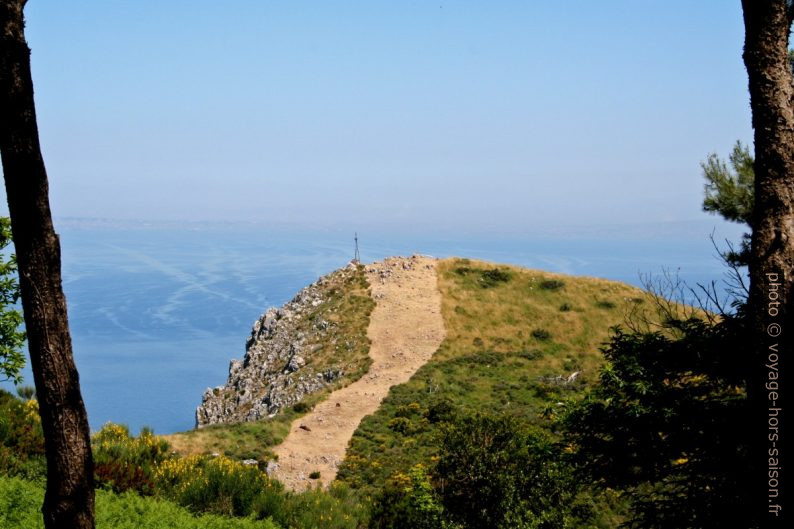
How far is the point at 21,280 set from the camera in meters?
5.84

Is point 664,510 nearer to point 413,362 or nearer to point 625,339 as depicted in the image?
point 625,339

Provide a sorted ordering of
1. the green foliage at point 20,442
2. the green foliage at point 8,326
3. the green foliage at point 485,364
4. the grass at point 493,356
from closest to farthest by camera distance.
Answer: the green foliage at point 20,442
the green foliage at point 8,326
the green foliage at point 485,364
the grass at point 493,356

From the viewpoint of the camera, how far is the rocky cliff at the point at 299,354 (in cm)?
4228

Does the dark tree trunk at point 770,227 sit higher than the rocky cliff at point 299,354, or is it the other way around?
the dark tree trunk at point 770,227

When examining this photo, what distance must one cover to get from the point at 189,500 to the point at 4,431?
14.0ft

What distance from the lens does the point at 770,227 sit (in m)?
6.61

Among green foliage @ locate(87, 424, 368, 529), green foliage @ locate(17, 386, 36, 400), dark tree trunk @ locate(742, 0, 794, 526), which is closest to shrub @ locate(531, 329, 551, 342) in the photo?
green foliage @ locate(87, 424, 368, 529)

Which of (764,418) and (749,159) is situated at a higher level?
(749,159)

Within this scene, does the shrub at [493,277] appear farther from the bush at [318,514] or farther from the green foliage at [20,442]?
the green foliage at [20,442]

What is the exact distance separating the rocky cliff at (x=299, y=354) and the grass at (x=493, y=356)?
237 inches

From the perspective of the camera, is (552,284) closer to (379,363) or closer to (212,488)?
(379,363)

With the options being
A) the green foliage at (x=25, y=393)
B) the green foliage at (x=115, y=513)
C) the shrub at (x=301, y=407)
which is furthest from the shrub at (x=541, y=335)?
the green foliage at (x=115, y=513)

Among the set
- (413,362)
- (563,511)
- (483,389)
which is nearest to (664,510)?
(563,511)

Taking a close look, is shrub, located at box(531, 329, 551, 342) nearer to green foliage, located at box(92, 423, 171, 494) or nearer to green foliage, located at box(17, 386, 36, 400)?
green foliage, located at box(92, 423, 171, 494)
